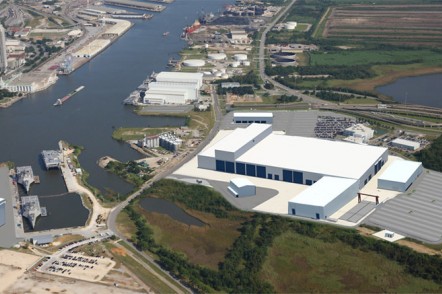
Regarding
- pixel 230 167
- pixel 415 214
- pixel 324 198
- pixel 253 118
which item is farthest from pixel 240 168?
pixel 415 214

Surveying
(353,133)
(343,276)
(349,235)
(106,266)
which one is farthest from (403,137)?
(106,266)

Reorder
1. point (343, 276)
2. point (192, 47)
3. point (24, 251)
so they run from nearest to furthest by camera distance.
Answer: point (343, 276) → point (24, 251) → point (192, 47)

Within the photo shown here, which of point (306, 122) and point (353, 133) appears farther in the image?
point (306, 122)

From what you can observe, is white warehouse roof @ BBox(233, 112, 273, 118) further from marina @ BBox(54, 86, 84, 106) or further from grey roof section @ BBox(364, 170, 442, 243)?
marina @ BBox(54, 86, 84, 106)

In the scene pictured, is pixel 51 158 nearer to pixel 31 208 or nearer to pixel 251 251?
pixel 31 208

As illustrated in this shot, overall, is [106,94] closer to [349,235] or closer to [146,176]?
[146,176]

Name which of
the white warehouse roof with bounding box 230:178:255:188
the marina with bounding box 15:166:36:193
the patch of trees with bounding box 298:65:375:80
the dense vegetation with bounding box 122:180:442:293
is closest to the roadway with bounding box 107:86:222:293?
the dense vegetation with bounding box 122:180:442:293

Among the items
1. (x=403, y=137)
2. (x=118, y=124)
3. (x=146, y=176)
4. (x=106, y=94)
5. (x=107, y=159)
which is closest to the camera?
(x=146, y=176)
